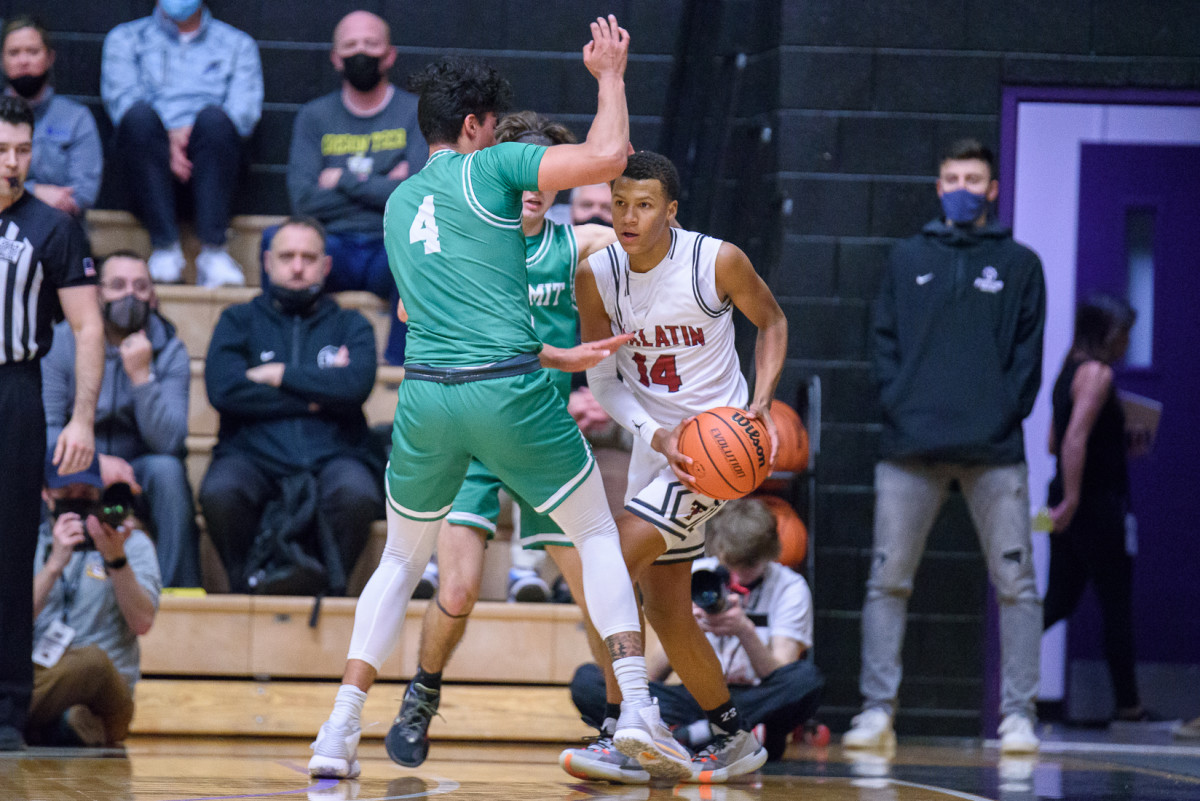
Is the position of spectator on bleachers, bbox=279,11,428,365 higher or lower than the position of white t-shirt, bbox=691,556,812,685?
higher

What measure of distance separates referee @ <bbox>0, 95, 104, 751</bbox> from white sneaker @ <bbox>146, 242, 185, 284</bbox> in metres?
2.10

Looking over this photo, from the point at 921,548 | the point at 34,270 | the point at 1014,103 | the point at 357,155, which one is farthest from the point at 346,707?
the point at 1014,103

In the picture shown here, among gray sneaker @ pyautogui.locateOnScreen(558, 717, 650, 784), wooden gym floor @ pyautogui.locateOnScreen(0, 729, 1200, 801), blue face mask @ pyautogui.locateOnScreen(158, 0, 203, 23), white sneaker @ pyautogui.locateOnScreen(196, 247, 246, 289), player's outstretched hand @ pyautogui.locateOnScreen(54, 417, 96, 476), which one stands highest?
blue face mask @ pyautogui.locateOnScreen(158, 0, 203, 23)

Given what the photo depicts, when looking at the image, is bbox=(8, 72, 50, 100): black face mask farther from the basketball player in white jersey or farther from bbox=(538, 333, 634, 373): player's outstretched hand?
bbox=(538, 333, 634, 373): player's outstretched hand

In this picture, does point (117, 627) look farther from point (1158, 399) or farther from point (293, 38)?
point (1158, 399)

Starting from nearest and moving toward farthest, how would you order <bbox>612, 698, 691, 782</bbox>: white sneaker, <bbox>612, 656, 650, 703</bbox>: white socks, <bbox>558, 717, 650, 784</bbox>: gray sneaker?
<bbox>612, 698, 691, 782</bbox>: white sneaker < <bbox>612, 656, 650, 703</bbox>: white socks < <bbox>558, 717, 650, 784</bbox>: gray sneaker

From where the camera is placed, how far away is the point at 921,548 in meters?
5.90

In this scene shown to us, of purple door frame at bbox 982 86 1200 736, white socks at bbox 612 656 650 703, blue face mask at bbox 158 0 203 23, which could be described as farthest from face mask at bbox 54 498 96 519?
purple door frame at bbox 982 86 1200 736

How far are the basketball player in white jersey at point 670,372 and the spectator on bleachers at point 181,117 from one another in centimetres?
315

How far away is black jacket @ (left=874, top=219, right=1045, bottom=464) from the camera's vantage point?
5734 mm

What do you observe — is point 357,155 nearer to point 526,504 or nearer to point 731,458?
point 526,504

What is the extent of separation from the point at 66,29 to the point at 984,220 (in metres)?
4.94

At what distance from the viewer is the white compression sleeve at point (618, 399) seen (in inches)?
167

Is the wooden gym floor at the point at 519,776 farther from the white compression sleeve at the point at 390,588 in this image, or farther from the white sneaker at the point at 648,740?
the white compression sleeve at the point at 390,588
